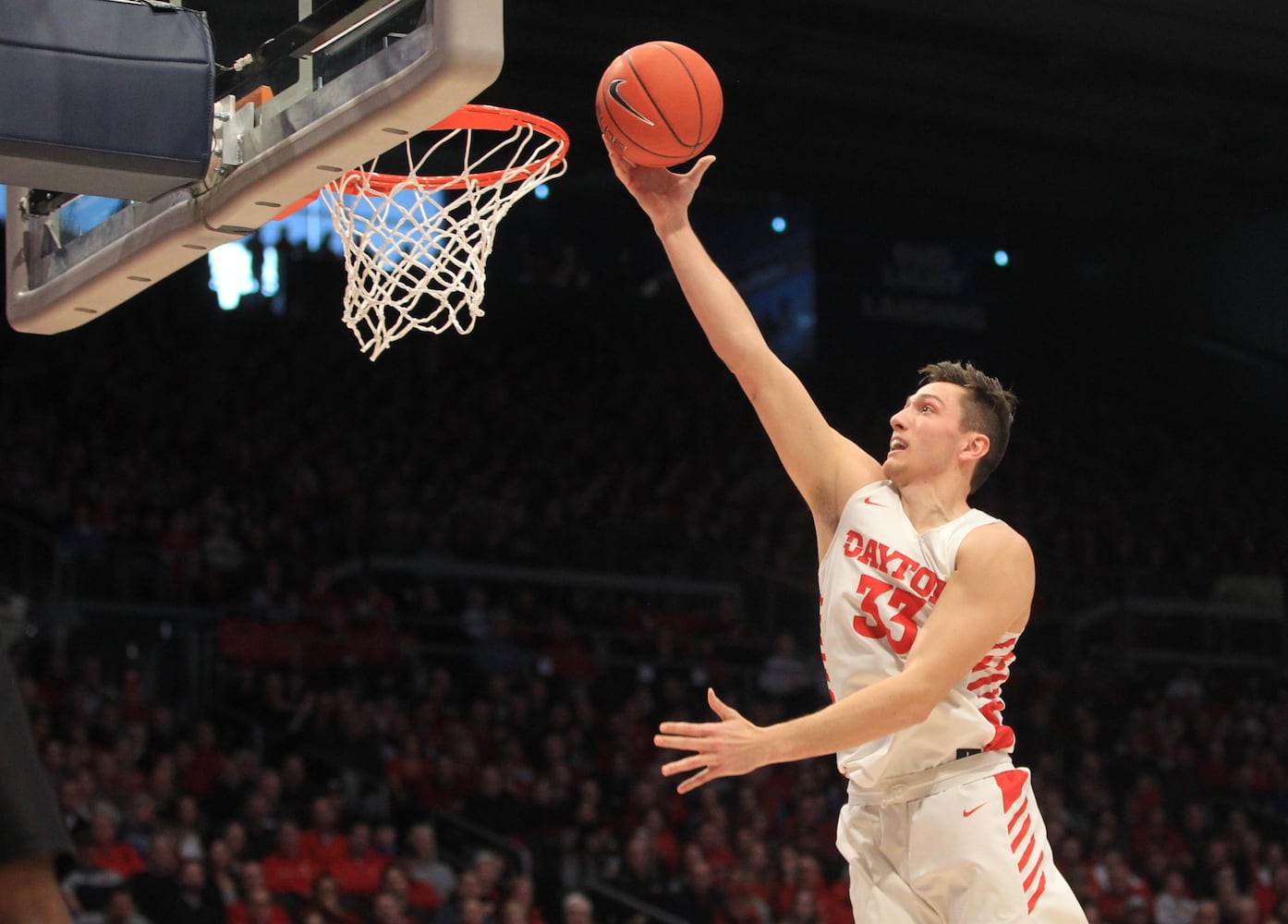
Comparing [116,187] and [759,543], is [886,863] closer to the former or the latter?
[116,187]

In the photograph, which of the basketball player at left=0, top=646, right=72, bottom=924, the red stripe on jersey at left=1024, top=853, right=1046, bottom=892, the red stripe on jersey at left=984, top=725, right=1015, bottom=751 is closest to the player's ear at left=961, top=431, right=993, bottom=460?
the red stripe on jersey at left=984, top=725, right=1015, bottom=751

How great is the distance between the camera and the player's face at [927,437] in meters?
3.62

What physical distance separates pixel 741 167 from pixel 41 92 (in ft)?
53.7

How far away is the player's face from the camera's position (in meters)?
3.62

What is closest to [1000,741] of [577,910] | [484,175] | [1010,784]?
[1010,784]

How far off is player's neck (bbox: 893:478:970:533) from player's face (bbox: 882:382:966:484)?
24 millimetres

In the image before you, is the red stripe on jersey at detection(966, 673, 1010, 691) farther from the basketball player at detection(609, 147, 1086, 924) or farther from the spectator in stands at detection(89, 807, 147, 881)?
the spectator in stands at detection(89, 807, 147, 881)

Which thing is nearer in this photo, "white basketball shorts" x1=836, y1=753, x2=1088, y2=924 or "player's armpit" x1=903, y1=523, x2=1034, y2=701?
"player's armpit" x1=903, y1=523, x2=1034, y2=701

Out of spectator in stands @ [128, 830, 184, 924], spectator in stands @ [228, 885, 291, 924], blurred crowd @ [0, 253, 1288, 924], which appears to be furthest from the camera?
blurred crowd @ [0, 253, 1288, 924]

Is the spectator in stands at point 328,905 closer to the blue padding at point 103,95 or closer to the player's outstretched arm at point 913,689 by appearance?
the blue padding at point 103,95

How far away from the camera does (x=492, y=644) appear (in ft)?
42.3

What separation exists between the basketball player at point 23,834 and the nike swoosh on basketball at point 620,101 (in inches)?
103

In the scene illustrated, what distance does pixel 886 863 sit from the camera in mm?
3449

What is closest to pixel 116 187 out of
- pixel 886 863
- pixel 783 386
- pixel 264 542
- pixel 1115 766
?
pixel 783 386
